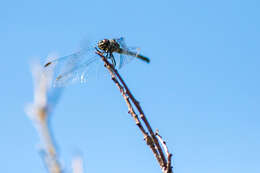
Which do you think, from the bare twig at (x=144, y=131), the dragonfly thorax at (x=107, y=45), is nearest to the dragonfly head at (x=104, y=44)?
the dragonfly thorax at (x=107, y=45)

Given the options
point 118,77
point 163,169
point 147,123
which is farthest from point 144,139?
point 118,77

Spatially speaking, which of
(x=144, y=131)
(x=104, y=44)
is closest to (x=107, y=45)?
(x=104, y=44)

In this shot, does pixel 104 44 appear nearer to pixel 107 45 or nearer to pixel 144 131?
pixel 107 45

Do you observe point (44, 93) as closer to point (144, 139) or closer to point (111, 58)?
point (144, 139)

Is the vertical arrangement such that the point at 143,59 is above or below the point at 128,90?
above

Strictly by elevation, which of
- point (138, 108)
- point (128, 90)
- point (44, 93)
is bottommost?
point (44, 93)

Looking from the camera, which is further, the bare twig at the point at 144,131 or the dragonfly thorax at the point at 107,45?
the dragonfly thorax at the point at 107,45

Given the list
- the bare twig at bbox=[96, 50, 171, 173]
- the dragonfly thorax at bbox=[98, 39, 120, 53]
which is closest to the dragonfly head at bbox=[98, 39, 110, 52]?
the dragonfly thorax at bbox=[98, 39, 120, 53]

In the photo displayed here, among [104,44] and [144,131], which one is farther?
[104,44]

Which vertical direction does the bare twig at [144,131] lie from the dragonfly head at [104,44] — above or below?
below

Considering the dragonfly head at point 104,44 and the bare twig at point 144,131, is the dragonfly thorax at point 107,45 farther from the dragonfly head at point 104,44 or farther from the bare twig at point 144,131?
the bare twig at point 144,131

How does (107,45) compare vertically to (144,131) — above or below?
above
